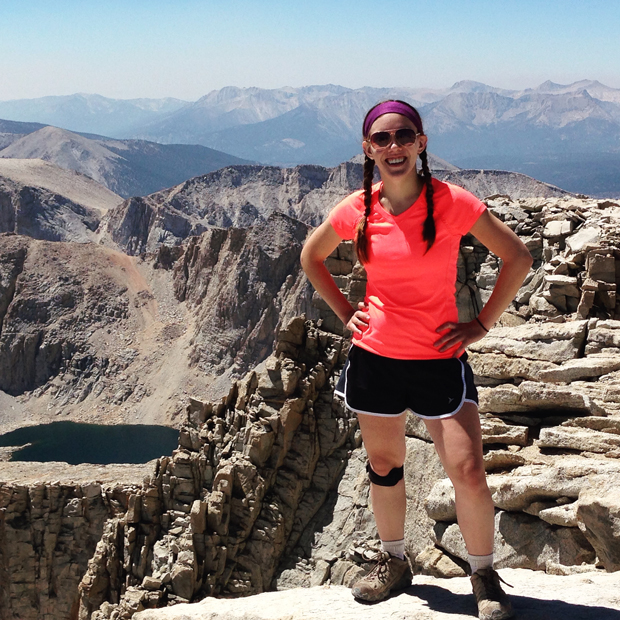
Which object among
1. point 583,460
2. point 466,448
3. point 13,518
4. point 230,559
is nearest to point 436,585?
point 466,448

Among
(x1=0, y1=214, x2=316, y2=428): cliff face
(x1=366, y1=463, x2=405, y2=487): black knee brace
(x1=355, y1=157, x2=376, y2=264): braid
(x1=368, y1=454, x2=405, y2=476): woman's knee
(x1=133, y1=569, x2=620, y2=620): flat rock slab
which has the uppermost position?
(x1=355, y1=157, x2=376, y2=264): braid

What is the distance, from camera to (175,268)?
99.6 meters

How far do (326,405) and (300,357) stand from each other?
1.47m

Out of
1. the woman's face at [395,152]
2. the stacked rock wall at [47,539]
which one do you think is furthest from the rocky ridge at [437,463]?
the stacked rock wall at [47,539]

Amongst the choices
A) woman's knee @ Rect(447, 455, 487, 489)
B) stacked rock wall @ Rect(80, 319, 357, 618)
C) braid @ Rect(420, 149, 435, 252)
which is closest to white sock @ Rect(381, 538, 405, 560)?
woman's knee @ Rect(447, 455, 487, 489)

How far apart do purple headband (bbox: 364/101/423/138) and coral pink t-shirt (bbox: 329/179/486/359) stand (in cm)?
52

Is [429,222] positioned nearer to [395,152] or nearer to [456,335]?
[395,152]

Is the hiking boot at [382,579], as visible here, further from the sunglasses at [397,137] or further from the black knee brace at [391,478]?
the sunglasses at [397,137]

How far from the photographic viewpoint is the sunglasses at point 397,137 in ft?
18.3

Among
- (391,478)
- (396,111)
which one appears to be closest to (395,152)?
(396,111)

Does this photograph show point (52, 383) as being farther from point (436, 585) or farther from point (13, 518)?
point (436, 585)

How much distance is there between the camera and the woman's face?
5.60 metres

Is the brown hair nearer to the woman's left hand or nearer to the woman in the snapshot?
the woman

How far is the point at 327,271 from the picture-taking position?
6.32 metres
